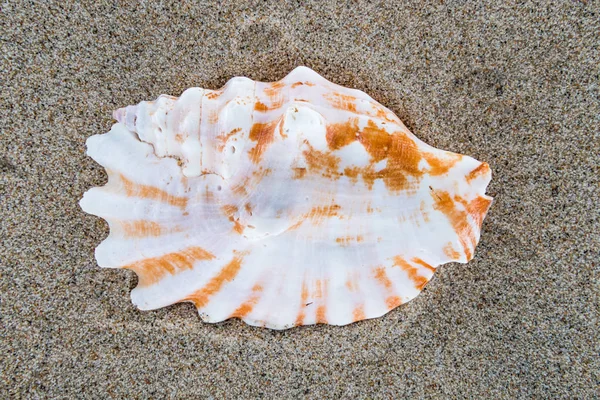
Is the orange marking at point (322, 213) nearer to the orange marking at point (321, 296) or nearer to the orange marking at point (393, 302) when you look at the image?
the orange marking at point (321, 296)

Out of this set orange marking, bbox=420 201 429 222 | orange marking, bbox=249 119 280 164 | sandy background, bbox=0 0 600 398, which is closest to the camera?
orange marking, bbox=249 119 280 164

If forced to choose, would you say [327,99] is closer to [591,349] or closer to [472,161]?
[472,161]

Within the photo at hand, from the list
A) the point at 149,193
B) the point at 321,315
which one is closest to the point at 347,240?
the point at 321,315

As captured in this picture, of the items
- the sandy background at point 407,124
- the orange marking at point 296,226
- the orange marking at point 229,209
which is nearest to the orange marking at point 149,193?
the orange marking at point 229,209

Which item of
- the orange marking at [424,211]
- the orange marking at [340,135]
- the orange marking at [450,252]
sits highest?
the orange marking at [340,135]

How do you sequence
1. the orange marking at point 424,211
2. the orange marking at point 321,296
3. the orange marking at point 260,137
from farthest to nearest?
the orange marking at point 321,296 < the orange marking at point 424,211 < the orange marking at point 260,137

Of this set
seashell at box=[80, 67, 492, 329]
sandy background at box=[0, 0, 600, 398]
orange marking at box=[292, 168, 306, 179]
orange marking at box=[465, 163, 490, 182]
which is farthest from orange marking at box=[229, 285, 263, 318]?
orange marking at box=[465, 163, 490, 182]

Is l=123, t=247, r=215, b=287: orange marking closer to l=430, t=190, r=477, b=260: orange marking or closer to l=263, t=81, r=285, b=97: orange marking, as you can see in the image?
l=263, t=81, r=285, b=97: orange marking
